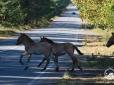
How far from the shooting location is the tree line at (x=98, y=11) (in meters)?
41.3

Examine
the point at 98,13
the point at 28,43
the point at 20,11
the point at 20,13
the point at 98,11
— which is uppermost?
the point at 28,43

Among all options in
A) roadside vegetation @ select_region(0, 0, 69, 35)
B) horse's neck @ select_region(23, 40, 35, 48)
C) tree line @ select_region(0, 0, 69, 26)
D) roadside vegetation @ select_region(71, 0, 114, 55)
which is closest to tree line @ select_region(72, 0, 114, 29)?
roadside vegetation @ select_region(71, 0, 114, 55)

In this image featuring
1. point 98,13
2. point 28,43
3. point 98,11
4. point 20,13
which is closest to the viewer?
point 28,43

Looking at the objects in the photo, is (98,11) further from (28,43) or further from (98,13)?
(28,43)

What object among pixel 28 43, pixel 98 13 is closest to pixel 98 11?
pixel 98 13

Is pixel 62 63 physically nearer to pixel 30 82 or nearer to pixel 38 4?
pixel 30 82

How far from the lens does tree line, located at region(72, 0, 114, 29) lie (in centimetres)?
4131

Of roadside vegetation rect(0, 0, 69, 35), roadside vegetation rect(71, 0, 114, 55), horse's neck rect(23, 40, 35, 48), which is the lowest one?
roadside vegetation rect(0, 0, 69, 35)

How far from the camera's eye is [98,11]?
47.0 m

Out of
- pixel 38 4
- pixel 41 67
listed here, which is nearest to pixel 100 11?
pixel 41 67

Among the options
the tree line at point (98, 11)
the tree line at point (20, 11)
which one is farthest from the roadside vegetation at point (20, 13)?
the tree line at point (98, 11)

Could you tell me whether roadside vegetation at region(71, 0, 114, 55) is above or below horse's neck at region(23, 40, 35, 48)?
below

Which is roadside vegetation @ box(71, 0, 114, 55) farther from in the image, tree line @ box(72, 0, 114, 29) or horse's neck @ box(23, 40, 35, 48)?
horse's neck @ box(23, 40, 35, 48)

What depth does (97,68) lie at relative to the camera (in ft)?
82.1
